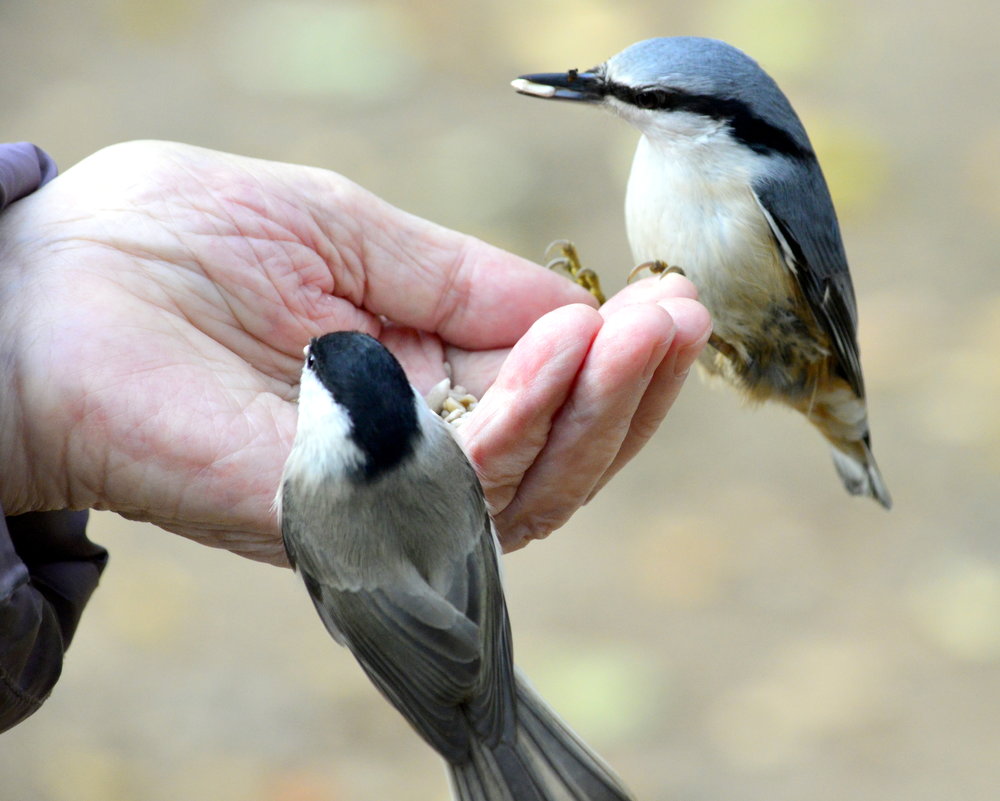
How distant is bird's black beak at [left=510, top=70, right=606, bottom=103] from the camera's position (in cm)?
197

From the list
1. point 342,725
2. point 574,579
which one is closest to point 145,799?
point 342,725

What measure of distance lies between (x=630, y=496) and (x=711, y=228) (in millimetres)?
1374

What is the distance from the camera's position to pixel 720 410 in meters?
3.45

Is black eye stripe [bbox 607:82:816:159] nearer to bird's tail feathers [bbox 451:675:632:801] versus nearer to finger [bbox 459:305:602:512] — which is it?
finger [bbox 459:305:602:512]

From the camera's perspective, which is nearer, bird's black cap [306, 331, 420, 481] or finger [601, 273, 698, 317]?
bird's black cap [306, 331, 420, 481]

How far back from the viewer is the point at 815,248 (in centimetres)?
206

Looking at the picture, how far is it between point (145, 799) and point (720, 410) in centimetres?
185

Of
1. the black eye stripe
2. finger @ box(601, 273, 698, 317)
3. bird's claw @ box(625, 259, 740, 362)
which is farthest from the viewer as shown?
bird's claw @ box(625, 259, 740, 362)

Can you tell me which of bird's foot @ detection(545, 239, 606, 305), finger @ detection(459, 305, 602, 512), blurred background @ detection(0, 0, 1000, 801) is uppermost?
finger @ detection(459, 305, 602, 512)

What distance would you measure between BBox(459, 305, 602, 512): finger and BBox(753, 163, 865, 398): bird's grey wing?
53 cm

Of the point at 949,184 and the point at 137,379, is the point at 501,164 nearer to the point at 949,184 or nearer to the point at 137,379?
the point at 949,184

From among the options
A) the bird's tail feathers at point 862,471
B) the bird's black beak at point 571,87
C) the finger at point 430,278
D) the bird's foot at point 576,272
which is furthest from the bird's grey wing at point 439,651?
the bird's tail feathers at point 862,471

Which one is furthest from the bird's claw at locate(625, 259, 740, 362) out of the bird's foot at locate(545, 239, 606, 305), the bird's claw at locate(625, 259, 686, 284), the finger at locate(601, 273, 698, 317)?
the bird's foot at locate(545, 239, 606, 305)

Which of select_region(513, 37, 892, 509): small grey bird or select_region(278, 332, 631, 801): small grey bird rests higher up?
select_region(513, 37, 892, 509): small grey bird
